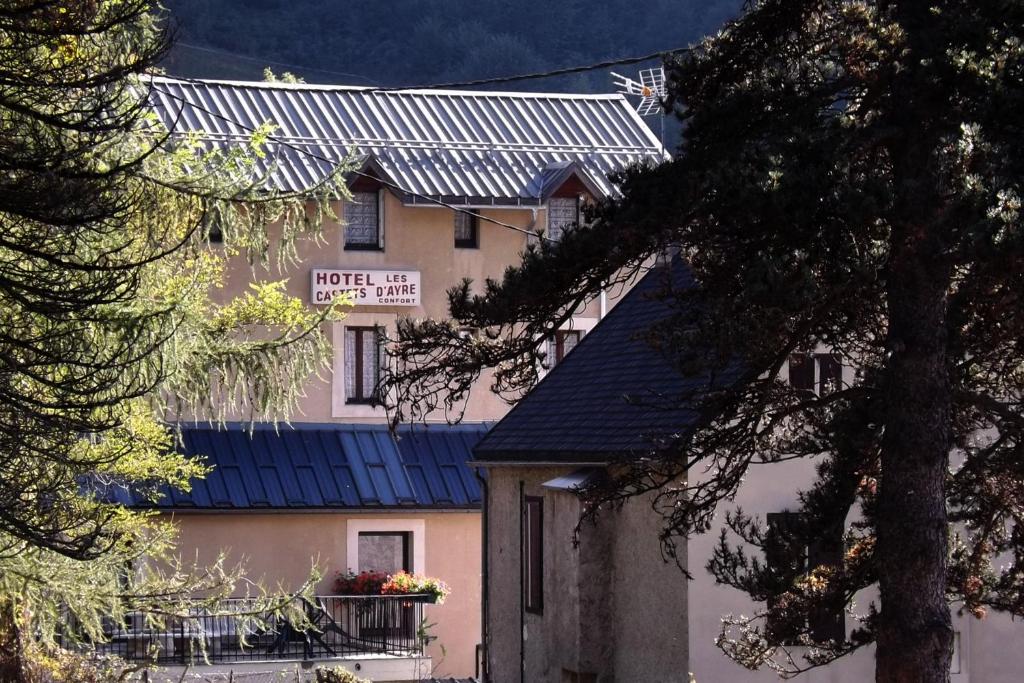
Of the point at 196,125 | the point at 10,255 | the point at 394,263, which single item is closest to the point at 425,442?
the point at 394,263

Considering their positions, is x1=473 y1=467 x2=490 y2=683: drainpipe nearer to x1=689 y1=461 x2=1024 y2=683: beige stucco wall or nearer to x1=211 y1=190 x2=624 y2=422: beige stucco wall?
x1=211 y1=190 x2=624 y2=422: beige stucco wall

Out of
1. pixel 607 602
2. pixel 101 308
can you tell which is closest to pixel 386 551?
pixel 607 602

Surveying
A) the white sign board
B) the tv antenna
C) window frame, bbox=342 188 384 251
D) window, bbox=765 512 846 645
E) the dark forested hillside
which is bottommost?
window, bbox=765 512 846 645

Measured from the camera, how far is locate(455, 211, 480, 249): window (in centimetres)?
3378

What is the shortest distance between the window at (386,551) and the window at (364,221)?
219 inches

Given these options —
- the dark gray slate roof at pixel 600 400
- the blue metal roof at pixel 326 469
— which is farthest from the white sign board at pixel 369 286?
the dark gray slate roof at pixel 600 400

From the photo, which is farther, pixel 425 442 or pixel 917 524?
pixel 425 442

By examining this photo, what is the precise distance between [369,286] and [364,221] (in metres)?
1.37

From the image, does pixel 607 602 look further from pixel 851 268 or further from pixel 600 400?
pixel 851 268

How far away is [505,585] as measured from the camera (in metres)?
24.8

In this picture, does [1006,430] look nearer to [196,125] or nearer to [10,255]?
[10,255]

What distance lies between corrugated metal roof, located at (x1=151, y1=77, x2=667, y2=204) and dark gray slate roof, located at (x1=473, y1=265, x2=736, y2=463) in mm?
A: 8486

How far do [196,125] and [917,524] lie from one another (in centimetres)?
2468

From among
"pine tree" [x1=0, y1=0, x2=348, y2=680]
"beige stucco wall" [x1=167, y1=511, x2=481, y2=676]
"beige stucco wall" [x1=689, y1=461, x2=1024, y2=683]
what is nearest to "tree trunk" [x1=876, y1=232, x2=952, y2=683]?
"pine tree" [x1=0, y1=0, x2=348, y2=680]
